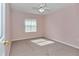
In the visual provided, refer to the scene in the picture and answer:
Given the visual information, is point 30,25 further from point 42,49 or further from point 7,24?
point 42,49

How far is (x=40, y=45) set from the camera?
1.30 metres

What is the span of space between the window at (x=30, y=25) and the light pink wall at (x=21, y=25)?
4cm

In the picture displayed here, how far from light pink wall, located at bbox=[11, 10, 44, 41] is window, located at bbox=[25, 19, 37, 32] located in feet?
0.12

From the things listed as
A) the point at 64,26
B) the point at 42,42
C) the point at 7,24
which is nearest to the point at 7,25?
the point at 7,24

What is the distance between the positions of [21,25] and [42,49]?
A: 1.50ft

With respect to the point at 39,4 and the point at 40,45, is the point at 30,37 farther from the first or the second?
the point at 39,4

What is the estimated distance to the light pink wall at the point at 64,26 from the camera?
4.08ft

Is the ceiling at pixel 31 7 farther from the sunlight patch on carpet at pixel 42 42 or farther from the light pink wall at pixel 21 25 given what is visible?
the sunlight patch on carpet at pixel 42 42

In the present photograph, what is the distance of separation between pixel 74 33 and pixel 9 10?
87cm

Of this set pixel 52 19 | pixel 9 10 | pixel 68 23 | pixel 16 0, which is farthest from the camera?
pixel 68 23

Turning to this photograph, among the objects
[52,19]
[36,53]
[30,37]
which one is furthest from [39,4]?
[36,53]

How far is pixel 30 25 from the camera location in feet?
3.59

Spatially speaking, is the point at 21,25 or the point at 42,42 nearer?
the point at 21,25

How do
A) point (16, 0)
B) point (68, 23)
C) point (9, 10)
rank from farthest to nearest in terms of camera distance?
point (68, 23), point (9, 10), point (16, 0)
